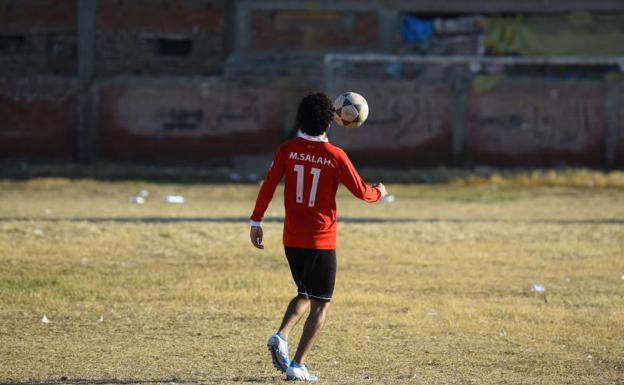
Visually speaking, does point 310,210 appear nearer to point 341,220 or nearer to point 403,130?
point 341,220

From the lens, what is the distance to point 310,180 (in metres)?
7.84

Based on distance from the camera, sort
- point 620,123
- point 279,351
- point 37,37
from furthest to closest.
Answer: point 37,37 → point 620,123 → point 279,351

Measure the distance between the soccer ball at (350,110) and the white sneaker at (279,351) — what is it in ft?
5.23

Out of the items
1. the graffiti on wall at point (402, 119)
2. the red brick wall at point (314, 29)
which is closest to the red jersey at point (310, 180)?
the graffiti on wall at point (402, 119)

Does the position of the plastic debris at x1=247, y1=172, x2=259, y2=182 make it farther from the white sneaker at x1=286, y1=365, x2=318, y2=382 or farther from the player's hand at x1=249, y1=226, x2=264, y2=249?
the white sneaker at x1=286, y1=365, x2=318, y2=382

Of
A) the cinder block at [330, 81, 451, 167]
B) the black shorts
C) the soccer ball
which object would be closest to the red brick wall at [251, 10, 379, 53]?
the cinder block at [330, 81, 451, 167]

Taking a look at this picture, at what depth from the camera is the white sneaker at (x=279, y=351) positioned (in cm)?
775

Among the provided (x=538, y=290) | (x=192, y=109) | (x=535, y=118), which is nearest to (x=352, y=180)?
(x=538, y=290)

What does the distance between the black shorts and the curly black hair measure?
793mm

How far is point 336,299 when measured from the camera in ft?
38.3

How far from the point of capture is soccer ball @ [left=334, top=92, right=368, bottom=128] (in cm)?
829

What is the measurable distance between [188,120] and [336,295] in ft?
57.3

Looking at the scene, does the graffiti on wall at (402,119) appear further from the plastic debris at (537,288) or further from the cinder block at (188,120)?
the plastic debris at (537,288)

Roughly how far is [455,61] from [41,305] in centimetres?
1825
